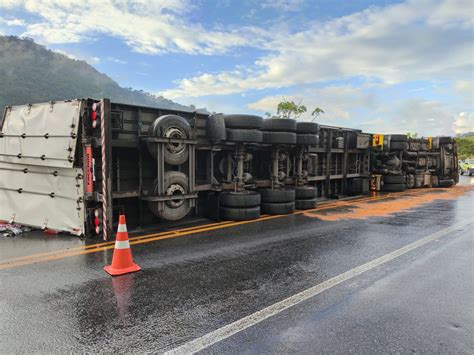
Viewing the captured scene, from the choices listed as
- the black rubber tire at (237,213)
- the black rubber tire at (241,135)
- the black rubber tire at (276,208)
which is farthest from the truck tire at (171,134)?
the black rubber tire at (276,208)

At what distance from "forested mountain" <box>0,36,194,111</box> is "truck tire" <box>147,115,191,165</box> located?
50.1 metres

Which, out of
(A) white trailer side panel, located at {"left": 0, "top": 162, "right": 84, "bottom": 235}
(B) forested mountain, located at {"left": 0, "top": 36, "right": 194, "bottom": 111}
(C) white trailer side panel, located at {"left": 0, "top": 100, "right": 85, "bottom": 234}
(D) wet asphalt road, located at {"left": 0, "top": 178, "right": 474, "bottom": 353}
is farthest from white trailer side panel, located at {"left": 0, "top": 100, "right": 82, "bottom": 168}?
(B) forested mountain, located at {"left": 0, "top": 36, "right": 194, "bottom": 111}

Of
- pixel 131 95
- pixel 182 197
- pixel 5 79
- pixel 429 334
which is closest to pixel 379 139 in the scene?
pixel 182 197

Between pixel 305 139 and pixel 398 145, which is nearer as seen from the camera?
pixel 305 139

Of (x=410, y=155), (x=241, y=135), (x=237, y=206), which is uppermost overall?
(x=241, y=135)

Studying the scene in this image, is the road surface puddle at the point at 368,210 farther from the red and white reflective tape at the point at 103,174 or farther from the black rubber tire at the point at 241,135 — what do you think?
the red and white reflective tape at the point at 103,174

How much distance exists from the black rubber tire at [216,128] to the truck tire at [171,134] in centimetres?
83

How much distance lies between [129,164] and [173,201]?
1190 millimetres

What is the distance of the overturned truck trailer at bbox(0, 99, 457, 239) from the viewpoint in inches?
231

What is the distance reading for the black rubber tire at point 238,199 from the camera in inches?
303

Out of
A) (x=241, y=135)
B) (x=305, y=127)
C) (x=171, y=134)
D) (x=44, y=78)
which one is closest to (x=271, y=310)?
(x=171, y=134)

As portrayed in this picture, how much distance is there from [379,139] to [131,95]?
10001cm

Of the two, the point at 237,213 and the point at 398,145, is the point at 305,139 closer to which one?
the point at 237,213

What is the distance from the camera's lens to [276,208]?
8.64 metres
